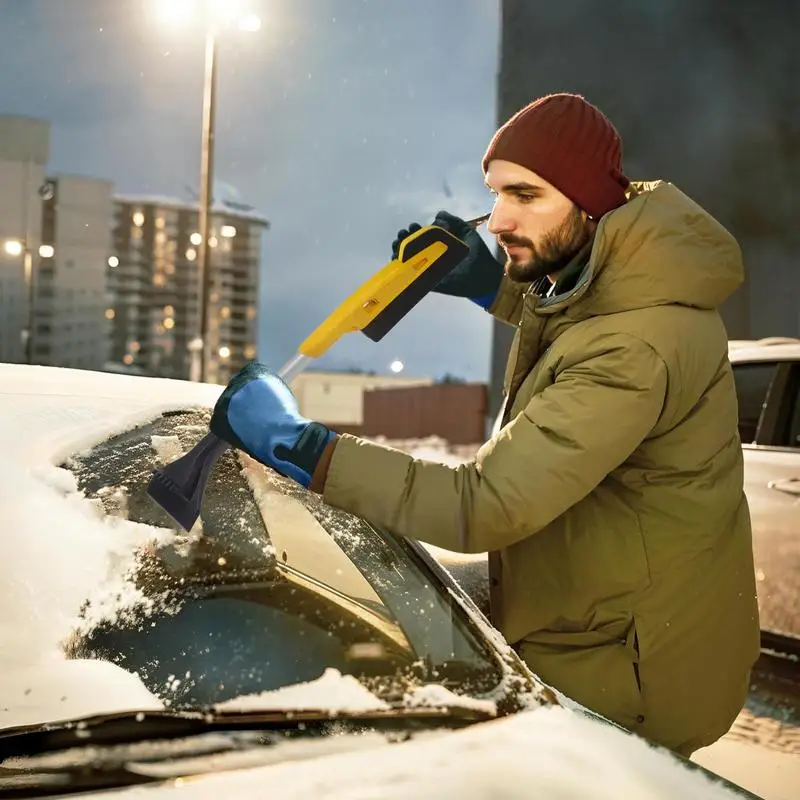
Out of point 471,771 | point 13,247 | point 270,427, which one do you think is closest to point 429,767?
point 471,771

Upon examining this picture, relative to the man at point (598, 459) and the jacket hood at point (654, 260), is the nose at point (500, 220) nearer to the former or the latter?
the man at point (598, 459)

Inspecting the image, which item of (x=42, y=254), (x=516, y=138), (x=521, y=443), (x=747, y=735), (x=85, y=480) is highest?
(x=42, y=254)

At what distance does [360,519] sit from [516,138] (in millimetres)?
854

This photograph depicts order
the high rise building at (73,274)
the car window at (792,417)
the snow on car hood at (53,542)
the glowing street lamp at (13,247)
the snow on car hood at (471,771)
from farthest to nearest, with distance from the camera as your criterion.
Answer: the high rise building at (73,274), the glowing street lamp at (13,247), the car window at (792,417), the snow on car hood at (53,542), the snow on car hood at (471,771)

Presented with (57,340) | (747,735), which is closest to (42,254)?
(57,340)

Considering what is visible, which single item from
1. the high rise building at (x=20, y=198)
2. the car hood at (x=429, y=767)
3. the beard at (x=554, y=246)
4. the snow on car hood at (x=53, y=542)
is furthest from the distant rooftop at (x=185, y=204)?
the car hood at (x=429, y=767)

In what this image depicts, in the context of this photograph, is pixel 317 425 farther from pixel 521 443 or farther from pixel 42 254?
pixel 42 254

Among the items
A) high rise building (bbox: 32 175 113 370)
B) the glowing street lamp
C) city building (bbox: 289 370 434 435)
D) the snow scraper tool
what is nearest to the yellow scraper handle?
the snow scraper tool

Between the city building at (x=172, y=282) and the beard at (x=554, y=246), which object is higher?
the city building at (x=172, y=282)

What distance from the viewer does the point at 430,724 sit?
132 cm

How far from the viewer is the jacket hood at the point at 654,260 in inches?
62.6

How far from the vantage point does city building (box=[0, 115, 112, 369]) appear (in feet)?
133

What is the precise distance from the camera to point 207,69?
36.1ft

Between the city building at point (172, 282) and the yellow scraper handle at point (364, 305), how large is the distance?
43.2 meters
